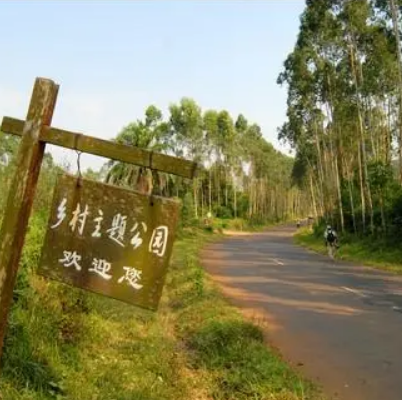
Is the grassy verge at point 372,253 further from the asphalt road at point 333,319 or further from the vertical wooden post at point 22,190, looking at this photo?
the vertical wooden post at point 22,190

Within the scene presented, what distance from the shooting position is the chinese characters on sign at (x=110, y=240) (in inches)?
153

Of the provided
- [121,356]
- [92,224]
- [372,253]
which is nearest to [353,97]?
[372,253]

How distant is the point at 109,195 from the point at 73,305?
460 centimetres

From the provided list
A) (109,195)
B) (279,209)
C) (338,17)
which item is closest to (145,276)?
(109,195)

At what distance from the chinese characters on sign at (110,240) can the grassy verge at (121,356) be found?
184 cm

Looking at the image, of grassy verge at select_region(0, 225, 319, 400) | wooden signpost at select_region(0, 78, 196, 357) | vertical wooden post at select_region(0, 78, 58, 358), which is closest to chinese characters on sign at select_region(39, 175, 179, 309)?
wooden signpost at select_region(0, 78, 196, 357)

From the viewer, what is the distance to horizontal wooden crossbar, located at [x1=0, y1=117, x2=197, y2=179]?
153 inches

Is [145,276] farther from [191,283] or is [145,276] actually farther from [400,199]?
[400,199]

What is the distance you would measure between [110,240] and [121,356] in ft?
13.0

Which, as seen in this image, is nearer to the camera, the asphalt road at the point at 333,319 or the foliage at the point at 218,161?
the asphalt road at the point at 333,319

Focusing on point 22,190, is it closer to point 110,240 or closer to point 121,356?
point 110,240

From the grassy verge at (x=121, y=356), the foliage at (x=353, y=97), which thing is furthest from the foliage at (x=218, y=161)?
the grassy verge at (x=121, y=356)

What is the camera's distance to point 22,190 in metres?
4.05

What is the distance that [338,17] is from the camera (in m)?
29.2
